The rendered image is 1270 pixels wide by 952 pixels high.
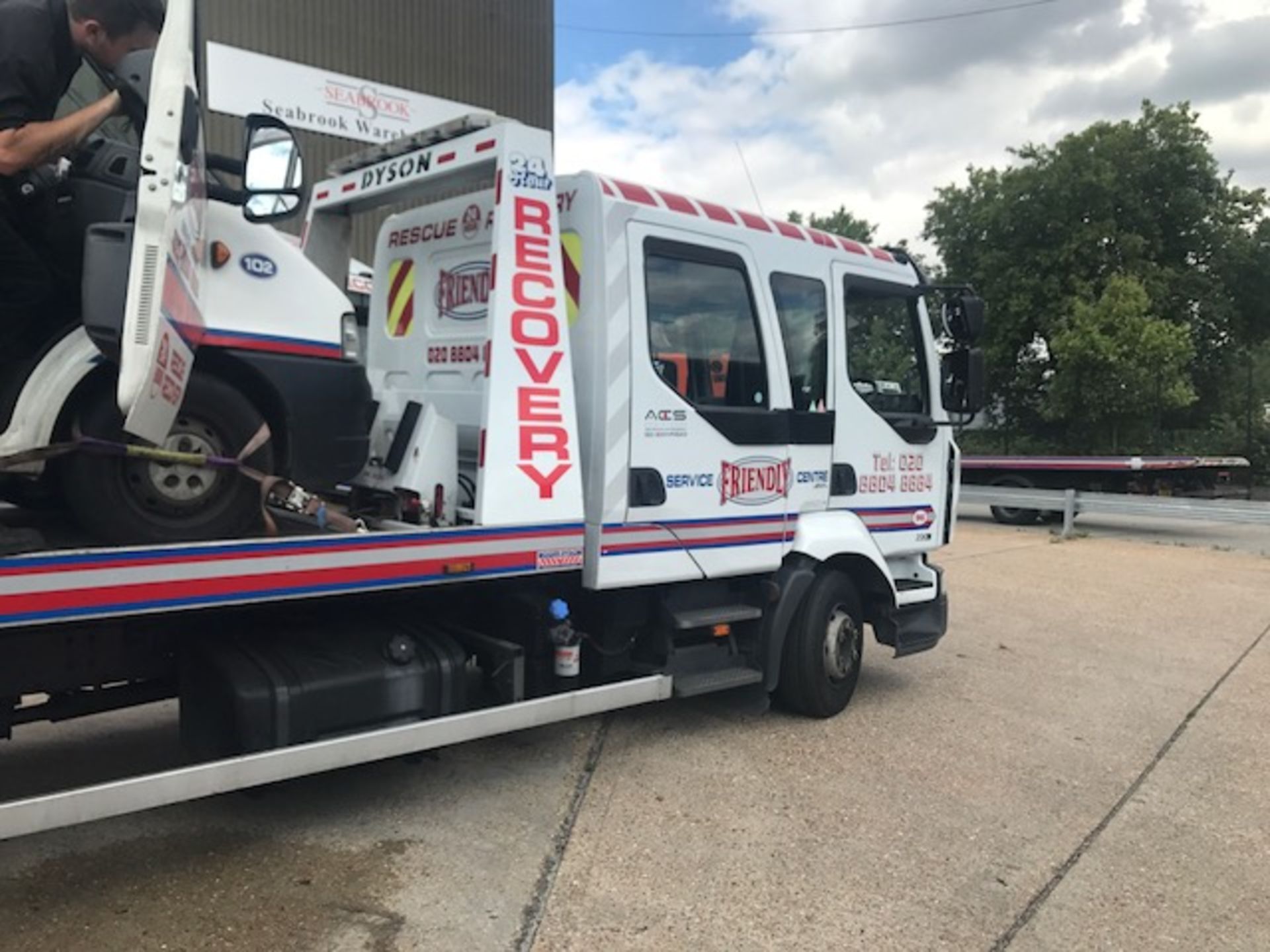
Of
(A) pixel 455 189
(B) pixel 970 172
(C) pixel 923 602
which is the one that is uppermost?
(B) pixel 970 172

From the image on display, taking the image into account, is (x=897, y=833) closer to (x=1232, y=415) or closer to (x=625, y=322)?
(x=625, y=322)

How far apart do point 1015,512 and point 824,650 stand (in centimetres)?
1283

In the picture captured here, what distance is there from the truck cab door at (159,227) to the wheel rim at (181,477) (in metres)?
0.40

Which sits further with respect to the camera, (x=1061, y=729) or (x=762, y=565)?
(x=1061, y=729)

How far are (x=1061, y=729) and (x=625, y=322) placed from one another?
11.4 ft

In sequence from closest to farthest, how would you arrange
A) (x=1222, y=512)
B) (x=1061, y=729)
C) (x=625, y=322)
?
(x=625, y=322), (x=1061, y=729), (x=1222, y=512)

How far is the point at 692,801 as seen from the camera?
14.1 feet

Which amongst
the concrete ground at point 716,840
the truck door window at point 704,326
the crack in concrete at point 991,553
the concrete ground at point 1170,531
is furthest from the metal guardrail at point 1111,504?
the truck door window at point 704,326

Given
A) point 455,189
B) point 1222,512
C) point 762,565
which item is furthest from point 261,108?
point 1222,512

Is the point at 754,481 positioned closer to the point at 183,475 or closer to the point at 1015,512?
the point at 183,475

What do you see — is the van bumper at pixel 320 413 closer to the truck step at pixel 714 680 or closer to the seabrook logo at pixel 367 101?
the truck step at pixel 714 680

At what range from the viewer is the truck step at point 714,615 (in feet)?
15.3

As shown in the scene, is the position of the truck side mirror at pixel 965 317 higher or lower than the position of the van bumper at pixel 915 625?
higher

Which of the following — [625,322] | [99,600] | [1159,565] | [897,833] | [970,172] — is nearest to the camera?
[99,600]
